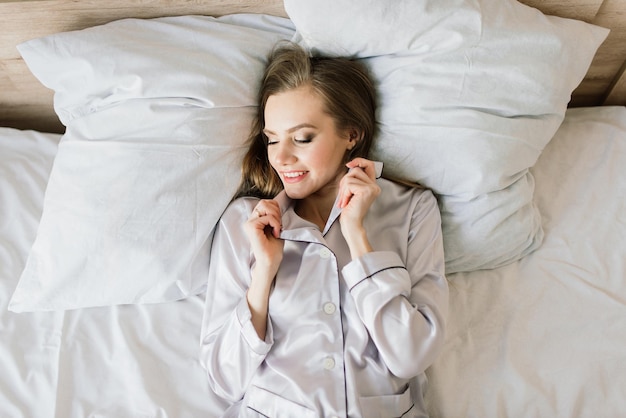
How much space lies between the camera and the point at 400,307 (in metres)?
1.19

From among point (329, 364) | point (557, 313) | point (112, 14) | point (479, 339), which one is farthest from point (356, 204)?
point (112, 14)

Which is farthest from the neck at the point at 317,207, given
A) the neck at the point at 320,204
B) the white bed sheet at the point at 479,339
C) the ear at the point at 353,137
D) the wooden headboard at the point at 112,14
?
the wooden headboard at the point at 112,14

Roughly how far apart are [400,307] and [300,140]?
44 cm

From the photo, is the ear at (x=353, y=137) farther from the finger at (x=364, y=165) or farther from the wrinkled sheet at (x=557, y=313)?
the wrinkled sheet at (x=557, y=313)

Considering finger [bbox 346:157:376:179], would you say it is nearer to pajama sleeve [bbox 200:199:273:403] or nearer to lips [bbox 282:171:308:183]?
lips [bbox 282:171:308:183]

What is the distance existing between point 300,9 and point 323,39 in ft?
0.30

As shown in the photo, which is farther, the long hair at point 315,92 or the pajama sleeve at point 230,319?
the long hair at point 315,92

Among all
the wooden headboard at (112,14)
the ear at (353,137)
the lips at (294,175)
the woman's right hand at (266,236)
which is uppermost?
the wooden headboard at (112,14)

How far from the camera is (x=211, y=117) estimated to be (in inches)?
55.7

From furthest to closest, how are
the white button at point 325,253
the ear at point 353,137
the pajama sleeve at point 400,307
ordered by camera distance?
1. the ear at point 353,137
2. the white button at point 325,253
3. the pajama sleeve at point 400,307

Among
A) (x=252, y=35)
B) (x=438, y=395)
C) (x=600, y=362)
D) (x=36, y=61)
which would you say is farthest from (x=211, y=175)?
(x=600, y=362)

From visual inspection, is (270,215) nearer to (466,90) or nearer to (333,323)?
(333,323)

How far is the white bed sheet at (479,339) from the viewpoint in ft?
4.26

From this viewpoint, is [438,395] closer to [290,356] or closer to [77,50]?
[290,356]
